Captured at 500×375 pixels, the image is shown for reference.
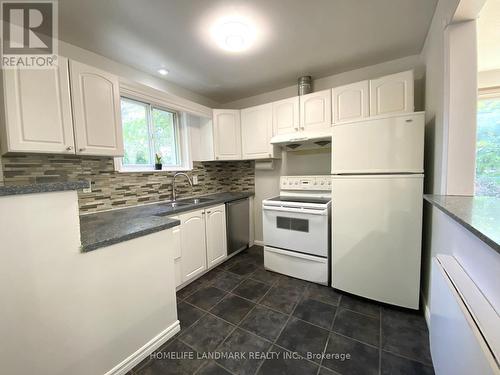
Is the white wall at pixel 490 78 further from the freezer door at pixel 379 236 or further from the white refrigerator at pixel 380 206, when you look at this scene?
the freezer door at pixel 379 236

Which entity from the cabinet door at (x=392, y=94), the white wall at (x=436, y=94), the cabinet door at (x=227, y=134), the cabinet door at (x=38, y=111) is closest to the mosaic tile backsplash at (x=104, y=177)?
the cabinet door at (x=38, y=111)

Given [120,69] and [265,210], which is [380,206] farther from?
[120,69]

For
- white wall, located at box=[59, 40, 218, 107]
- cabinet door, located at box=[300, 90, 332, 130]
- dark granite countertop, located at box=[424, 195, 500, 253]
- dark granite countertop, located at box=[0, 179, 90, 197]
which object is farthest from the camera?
cabinet door, located at box=[300, 90, 332, 130]

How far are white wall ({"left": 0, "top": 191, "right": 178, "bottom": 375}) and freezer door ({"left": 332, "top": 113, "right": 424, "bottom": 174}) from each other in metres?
1.76

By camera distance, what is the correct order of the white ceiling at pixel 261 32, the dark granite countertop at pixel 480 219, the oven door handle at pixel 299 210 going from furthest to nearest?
the oven door handle at pixel 299 210, the white ceiling at pixel 261 32, the dark granite countertop at pixel 480 219

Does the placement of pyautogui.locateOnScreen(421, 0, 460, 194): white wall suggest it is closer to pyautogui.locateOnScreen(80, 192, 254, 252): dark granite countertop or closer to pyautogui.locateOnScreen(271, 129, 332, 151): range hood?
pyautogui.locateOnScreen(271, 129, 332, 151): range hood

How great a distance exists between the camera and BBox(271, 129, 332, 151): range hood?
2.31m

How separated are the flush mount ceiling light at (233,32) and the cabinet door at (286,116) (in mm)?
929

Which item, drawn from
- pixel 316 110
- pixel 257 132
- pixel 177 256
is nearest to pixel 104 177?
pixel 177 256

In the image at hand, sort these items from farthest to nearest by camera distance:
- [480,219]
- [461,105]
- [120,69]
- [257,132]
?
[257,132]
[120,69]
[461,105]
[480,219]

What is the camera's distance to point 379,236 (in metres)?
1.73

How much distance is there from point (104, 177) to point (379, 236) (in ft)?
8.58


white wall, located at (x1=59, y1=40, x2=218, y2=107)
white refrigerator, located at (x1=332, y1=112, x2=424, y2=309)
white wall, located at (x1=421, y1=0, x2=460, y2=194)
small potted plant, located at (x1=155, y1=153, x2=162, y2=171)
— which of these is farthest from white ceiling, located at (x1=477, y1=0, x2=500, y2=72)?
small potted plant, located at (x1=155, y1=153, x2=162, y2=171)

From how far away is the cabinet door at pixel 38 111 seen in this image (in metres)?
1.25
